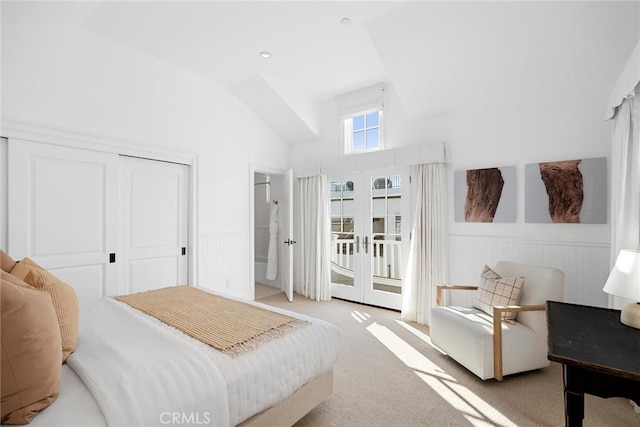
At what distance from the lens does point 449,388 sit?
225cm

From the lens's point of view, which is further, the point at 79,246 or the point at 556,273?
the point at 79,246

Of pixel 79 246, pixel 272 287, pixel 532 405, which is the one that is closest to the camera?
pixel 532 405

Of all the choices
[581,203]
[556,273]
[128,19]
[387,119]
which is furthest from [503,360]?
[128,19]

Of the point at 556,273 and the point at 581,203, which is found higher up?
the point at 581,203

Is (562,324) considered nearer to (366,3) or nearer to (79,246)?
(366,3)

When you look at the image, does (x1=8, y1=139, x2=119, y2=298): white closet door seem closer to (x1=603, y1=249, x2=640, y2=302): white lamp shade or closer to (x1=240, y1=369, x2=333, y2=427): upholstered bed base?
(x1=240, y1=369, x2=333, y2=427): upholstered bed base

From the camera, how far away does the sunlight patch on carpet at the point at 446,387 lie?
1919mm

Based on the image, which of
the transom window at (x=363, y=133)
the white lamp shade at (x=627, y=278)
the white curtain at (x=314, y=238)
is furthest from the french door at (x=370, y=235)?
the white lamp shade at (x=627, y=278)

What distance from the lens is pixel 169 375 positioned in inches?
47.8

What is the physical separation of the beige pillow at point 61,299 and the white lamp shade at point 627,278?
272 centimetres

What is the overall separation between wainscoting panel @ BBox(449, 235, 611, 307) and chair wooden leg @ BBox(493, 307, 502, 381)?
48.8 inches

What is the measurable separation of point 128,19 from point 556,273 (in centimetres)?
428

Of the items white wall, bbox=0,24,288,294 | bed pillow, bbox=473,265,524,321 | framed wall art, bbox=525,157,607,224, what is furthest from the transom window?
bed pillow, bbox=473,265,524,321

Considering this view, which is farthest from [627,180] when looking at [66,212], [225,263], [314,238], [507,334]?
[66,212]
